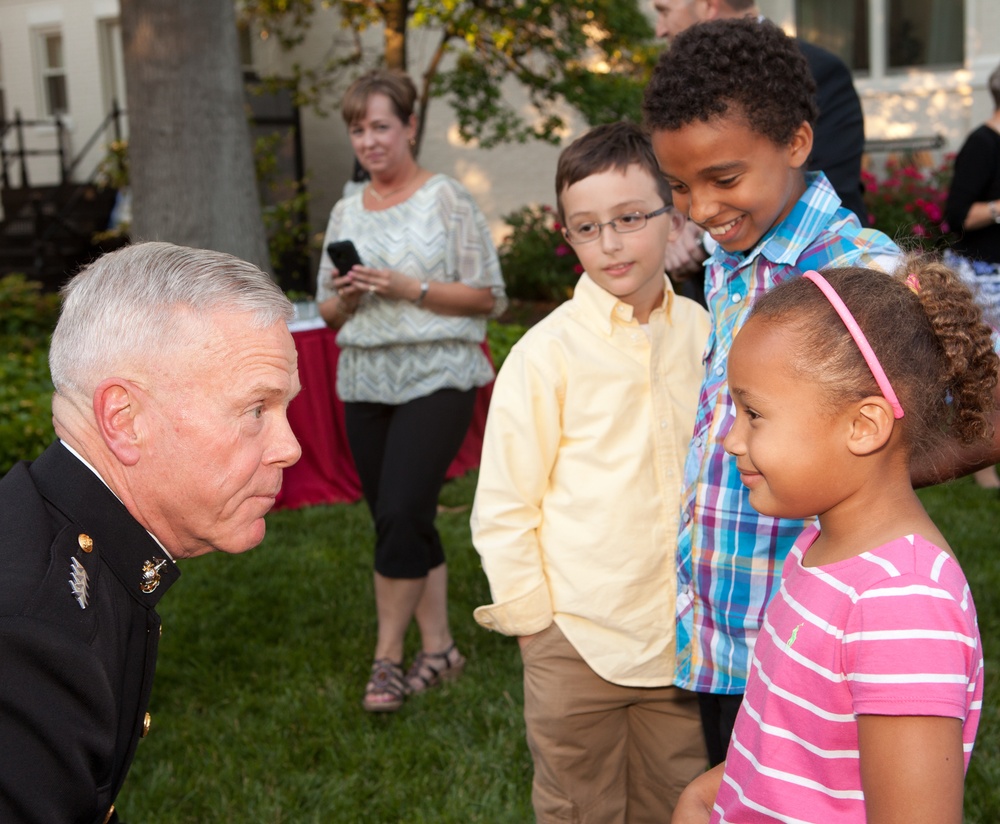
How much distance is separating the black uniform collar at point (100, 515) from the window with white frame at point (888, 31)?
13338mm

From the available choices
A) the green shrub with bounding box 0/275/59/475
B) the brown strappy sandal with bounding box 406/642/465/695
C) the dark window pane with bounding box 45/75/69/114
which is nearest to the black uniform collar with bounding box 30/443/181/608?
the brown strappy sandal with bounding box 406/642/465/695

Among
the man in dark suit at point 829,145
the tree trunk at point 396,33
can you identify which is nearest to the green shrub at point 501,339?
the tree trunk at point 396,33

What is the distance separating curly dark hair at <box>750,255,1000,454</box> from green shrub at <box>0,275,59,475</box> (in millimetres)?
5909

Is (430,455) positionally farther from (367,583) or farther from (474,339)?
(367,583)

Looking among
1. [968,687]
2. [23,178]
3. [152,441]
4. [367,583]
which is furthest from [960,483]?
[23,178]

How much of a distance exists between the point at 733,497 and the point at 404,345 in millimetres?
2166

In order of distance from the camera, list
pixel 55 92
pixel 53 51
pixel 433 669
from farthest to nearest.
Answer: pixel 53 51
pixel 55 92
pixel 433 669

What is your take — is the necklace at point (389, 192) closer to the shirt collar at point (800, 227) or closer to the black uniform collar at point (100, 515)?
the shirt collar at point (800, 227)

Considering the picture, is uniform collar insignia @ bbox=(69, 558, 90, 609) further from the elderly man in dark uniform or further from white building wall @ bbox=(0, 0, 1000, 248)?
white building wall @ bbox=(0, 0, 1000, 248)

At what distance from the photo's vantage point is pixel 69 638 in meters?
1.27

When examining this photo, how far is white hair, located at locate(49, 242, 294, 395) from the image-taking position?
1502mm

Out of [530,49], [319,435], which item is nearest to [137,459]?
[319,435]

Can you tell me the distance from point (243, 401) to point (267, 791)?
7.21 feet

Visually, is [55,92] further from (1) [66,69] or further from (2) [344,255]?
(2) [344,255]
